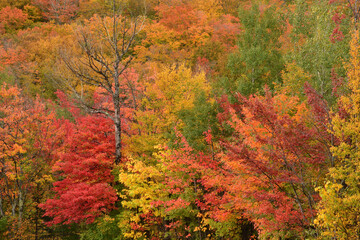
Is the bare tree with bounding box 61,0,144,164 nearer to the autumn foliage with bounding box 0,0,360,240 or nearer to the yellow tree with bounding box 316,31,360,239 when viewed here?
the autumn foliage with bounding box 0,0,360,240

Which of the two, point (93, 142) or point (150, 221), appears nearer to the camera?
point (150, 221)

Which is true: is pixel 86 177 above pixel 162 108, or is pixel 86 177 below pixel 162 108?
below

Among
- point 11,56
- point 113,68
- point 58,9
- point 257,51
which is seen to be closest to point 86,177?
point 257,51

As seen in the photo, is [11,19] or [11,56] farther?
[11,19]

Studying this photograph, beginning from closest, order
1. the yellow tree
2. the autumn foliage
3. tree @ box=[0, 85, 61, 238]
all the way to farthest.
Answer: the yellow tree
the autumn foliage
tree @ box=[0, 85, 61, 238]

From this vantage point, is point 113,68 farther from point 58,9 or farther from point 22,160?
point 58,9

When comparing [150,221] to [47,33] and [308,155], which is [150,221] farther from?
[47,33]

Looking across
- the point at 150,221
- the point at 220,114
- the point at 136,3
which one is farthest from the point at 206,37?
the point at 150,221

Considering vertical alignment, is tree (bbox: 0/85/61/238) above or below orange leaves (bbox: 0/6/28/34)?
below

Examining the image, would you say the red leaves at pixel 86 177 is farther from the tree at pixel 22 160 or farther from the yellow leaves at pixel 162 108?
the yellow leaves at pixel 162 108

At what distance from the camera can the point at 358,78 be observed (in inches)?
352

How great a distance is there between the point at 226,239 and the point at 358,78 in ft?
40.2

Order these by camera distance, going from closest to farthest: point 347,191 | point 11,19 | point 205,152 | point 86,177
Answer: point 347,191, point 86,177, point 205,152, point 11,19

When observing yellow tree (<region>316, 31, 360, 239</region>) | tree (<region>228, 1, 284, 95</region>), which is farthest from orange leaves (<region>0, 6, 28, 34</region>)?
yellow tree (<region>316, 31, 360, 239</region>)
